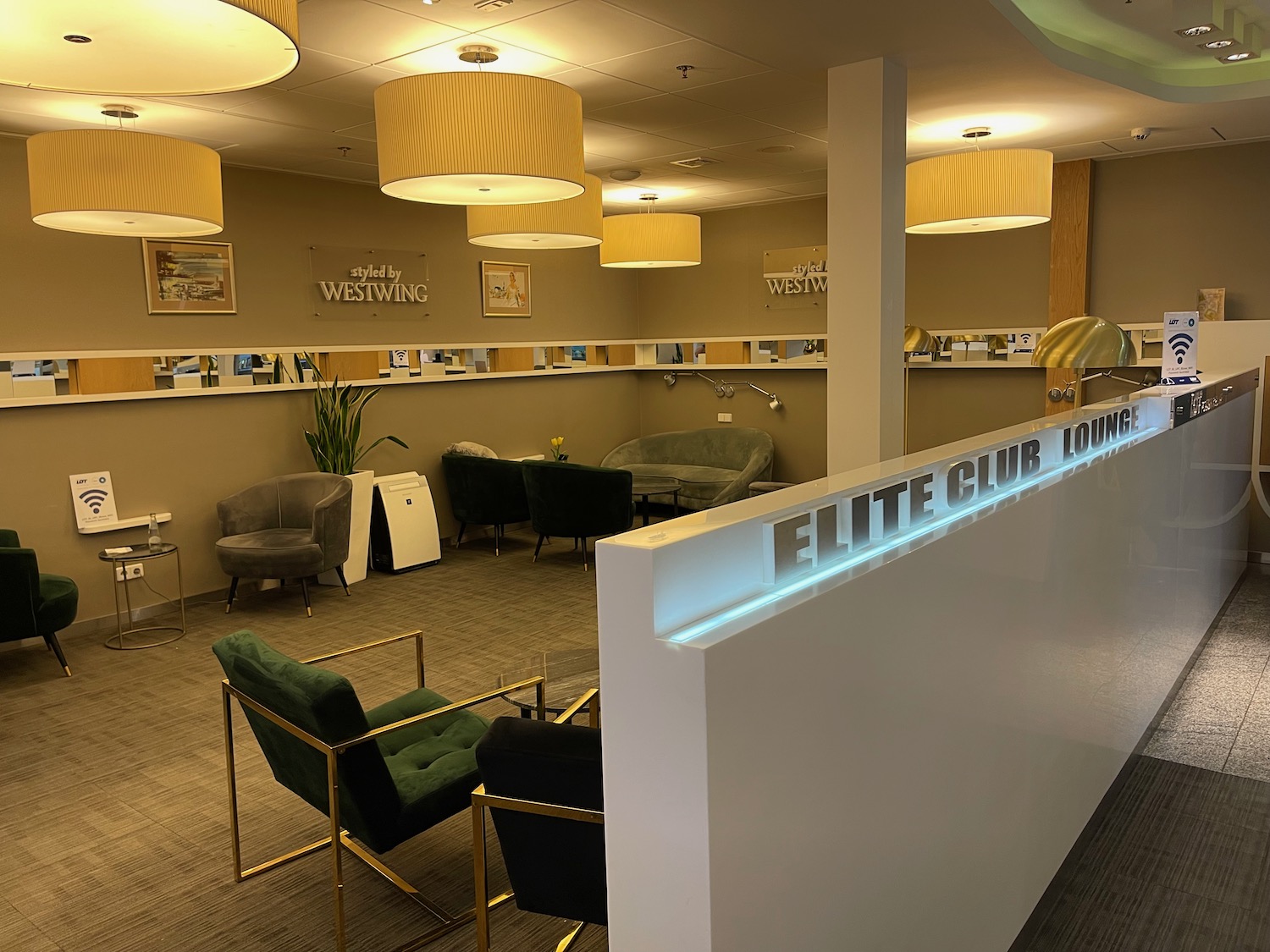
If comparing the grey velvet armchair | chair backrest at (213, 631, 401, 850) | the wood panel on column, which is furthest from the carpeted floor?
the wood panel on column

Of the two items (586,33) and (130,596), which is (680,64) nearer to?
(586,33)

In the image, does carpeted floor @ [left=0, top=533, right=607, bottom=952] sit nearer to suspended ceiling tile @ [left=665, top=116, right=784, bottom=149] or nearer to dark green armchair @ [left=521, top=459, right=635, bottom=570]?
dark green armchair @ [left=521, top=459, right=635, bottom=570]

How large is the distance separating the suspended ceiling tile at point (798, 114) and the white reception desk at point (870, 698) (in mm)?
2623

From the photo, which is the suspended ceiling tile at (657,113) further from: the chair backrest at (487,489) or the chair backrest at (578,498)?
the chair backrest at (487,489)

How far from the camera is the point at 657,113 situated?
5484mm

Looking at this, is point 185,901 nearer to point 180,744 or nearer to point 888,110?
point 180,744

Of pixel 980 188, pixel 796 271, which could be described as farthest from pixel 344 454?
pixel 980 188

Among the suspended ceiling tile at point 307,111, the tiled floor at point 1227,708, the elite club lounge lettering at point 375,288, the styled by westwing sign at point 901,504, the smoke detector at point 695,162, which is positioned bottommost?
the tiled floor at point 1227,708

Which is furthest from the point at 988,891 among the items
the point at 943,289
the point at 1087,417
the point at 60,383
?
the point at 943,289

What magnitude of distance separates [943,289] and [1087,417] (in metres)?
5.17

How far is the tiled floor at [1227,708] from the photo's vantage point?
12.9ft

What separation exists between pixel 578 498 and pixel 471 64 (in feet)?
11.0

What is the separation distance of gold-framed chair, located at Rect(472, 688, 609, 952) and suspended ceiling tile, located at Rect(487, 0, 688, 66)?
9.48ft

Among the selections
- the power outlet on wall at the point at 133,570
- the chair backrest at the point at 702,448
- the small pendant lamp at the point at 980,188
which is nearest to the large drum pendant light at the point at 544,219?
the small pendant lamp at the point at 980,188
